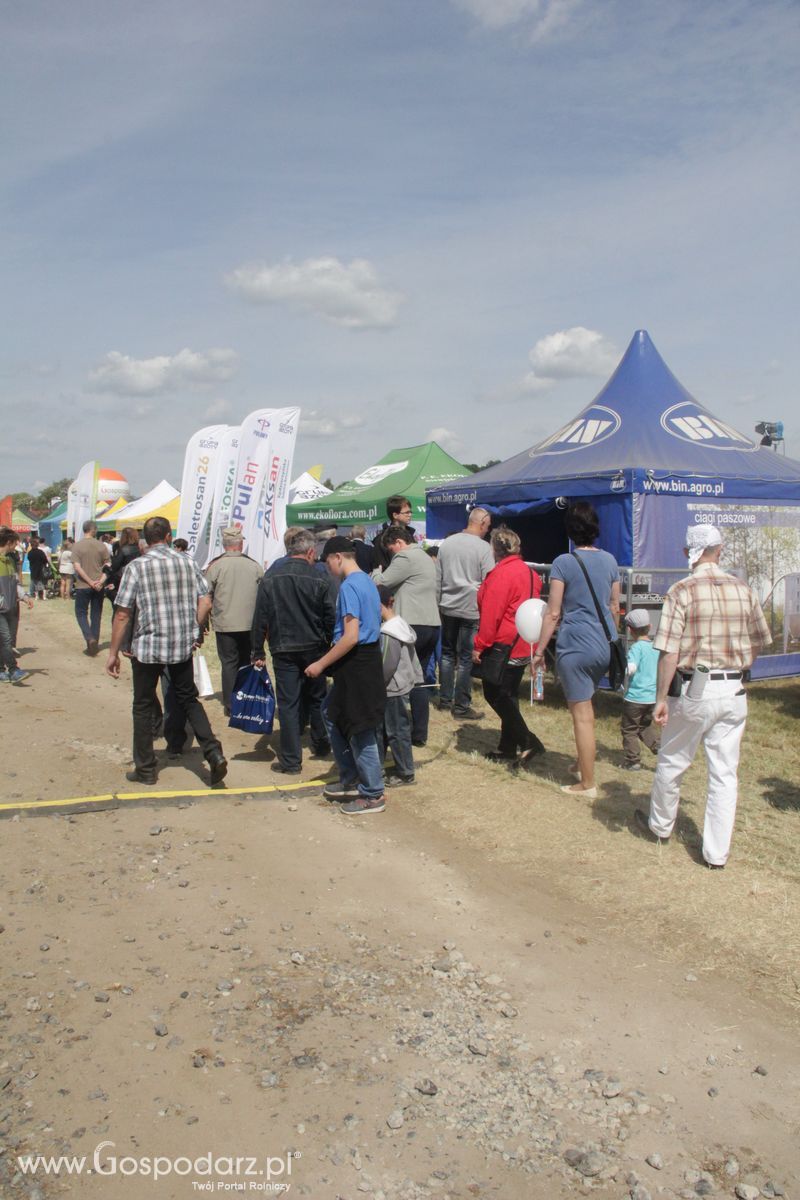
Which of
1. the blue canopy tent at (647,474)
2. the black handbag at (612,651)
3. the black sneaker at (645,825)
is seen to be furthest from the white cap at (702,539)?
the blue canopy tent at (647,474)

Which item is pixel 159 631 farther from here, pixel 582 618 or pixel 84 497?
pixel 84 497

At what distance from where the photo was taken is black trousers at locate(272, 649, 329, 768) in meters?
6.14

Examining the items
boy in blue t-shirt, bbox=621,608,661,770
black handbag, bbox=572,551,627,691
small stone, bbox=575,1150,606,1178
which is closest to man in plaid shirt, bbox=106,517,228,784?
black handbag, bbox=572,551,627,691

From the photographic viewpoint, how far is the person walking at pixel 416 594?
7023 millimetres

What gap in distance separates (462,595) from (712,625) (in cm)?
392

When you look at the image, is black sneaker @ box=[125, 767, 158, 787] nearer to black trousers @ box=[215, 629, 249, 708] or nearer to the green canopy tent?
black trousers @ box=[215, 629, 249, 708]

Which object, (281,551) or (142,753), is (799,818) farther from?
(281,551)

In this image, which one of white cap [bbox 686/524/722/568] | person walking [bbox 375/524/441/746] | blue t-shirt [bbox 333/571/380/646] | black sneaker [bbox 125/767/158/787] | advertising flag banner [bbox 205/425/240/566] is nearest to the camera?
white cap [bbox 686/524/722/568]

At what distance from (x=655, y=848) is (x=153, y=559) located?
3.66 m

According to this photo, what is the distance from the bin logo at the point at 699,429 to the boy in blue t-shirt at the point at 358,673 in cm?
607

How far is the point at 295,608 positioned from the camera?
6055 mm

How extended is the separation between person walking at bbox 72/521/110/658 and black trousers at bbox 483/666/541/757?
326 inches

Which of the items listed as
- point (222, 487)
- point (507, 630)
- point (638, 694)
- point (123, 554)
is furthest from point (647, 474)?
point (123, 554)

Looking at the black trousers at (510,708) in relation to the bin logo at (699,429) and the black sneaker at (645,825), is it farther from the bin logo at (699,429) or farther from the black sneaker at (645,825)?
the bin logo at (699,429)
